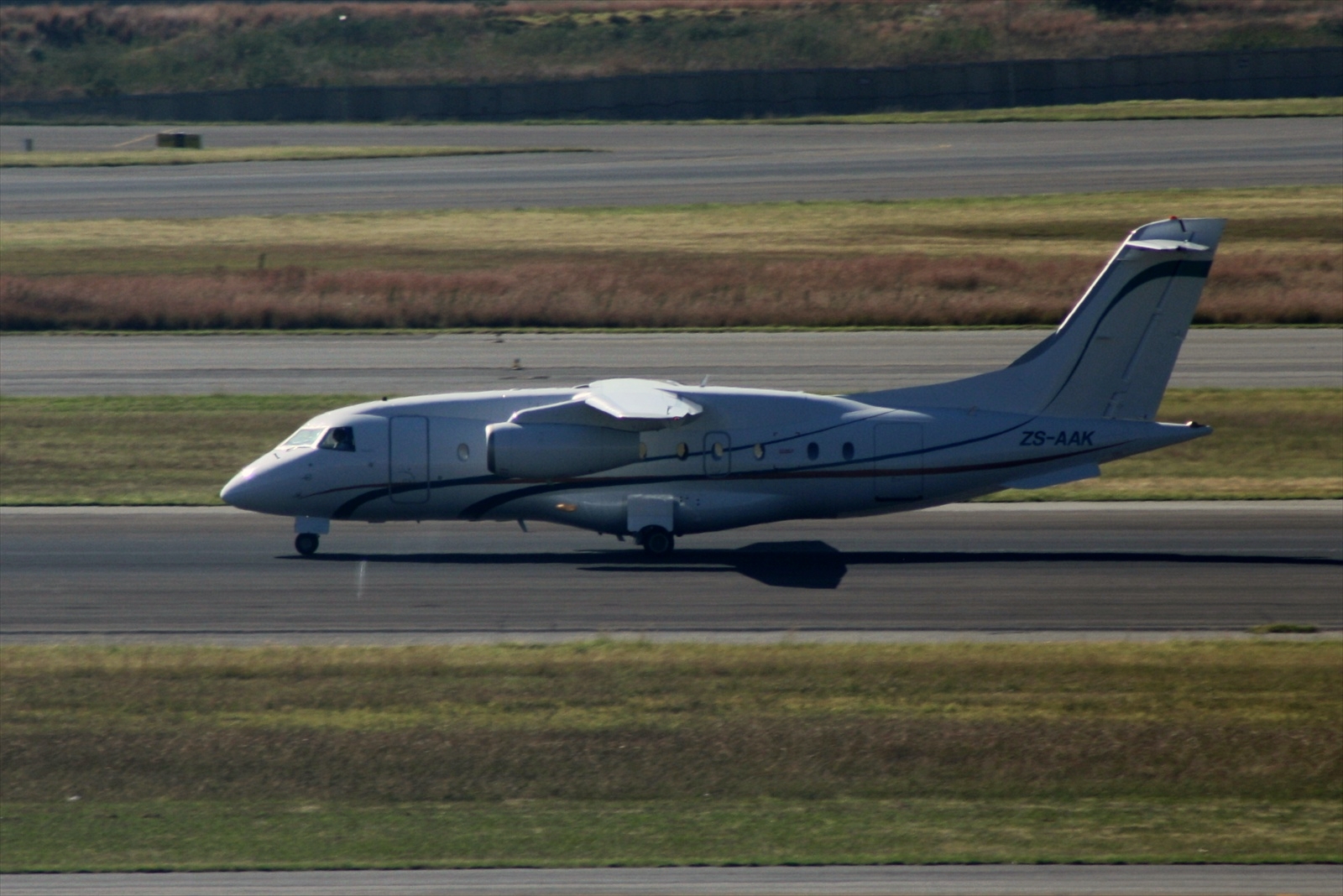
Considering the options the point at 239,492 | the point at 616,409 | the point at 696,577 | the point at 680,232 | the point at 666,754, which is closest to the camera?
the point at 666,754

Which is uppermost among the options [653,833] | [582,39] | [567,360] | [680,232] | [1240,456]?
[582,39]

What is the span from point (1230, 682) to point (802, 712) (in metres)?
5.58

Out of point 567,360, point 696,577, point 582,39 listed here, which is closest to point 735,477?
point 696,577

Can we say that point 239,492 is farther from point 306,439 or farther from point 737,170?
point 737,170

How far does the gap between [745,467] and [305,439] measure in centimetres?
798

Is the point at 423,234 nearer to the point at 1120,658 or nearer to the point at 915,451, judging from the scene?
the point at 915,451

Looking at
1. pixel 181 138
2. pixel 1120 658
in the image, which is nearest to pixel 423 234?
pixel 181 138

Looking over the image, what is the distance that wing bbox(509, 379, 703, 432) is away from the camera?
82.1ft

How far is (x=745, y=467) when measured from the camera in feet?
85.0

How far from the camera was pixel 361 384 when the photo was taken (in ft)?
134

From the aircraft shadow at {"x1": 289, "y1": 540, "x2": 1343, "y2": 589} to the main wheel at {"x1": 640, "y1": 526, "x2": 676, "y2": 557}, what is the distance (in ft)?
0.55

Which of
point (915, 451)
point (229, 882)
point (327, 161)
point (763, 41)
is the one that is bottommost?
point (229, 882)

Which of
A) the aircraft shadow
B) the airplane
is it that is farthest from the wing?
the aircraft shadow

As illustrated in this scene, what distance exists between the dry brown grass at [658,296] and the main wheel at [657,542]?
23.6 meters
